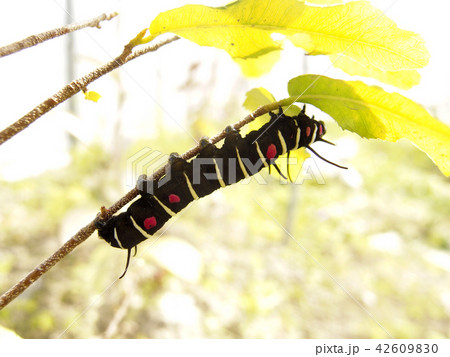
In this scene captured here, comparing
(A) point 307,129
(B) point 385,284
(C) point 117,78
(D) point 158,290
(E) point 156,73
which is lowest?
(B) point 385,284

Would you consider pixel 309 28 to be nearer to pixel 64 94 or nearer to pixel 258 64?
pixel 258 64

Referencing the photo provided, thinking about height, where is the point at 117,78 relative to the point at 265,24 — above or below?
below

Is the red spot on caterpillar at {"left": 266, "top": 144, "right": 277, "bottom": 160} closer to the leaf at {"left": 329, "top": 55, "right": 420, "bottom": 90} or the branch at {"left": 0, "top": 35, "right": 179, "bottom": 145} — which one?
the leaf at {"left": 329, "top": 55, "right": 420, "bottom": 90}

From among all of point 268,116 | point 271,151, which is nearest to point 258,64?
point 268,116

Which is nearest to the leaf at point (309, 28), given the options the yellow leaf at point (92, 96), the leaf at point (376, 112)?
the leaf at point (376, 112)

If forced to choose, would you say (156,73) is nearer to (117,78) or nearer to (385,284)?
(117,78)

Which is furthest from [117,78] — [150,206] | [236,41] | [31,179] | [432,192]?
[432,192]
